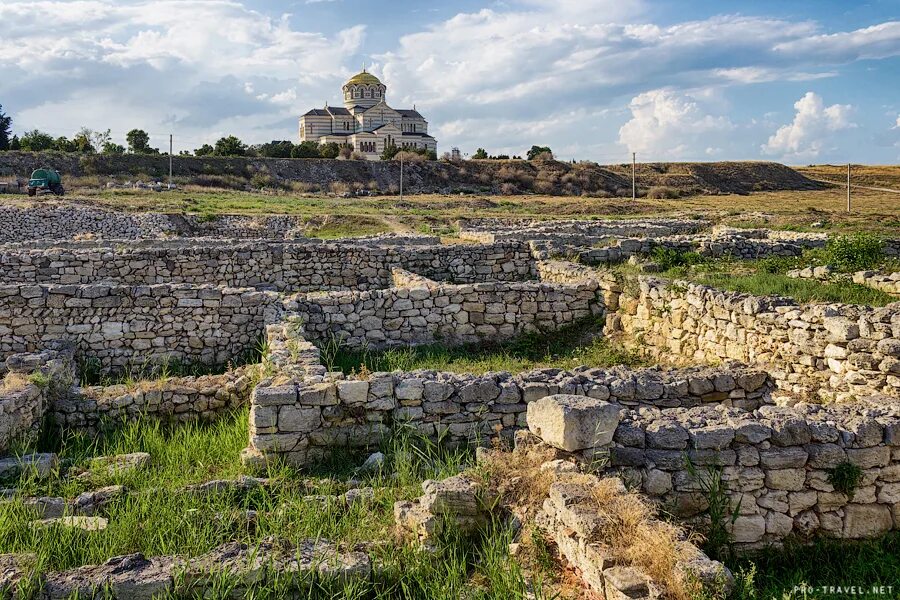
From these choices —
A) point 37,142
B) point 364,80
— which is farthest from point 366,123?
point 37,142

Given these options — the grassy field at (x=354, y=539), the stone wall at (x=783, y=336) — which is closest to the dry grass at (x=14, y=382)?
the grassy field at (x=354, y=539)

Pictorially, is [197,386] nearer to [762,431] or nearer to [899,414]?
[762,431]

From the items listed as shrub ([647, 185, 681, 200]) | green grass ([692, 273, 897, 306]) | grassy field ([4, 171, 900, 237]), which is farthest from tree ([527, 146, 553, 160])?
green grass ([692, 273, 897, 306])

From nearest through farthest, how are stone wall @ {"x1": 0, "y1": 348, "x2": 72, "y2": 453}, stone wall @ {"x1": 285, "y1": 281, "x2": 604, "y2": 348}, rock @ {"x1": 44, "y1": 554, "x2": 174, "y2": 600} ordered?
rock @ {"x1": 44, "y1": 554, "x2": 174, "y2": 600}, stone wall @ {"x1": 0, "y1": 348, "x2": 72, "y2": 453}, stone wall @ {"x1": 285, "y1": 281, "x2": 604, "y2": 348}

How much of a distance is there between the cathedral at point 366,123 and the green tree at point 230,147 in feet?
56.2

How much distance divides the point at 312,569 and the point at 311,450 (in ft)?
7.50

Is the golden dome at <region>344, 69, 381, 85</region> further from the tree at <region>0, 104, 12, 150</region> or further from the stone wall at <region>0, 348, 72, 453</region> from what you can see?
the stone wall at <region>0, 348, 72, 453</region>

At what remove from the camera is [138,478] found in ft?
20.0

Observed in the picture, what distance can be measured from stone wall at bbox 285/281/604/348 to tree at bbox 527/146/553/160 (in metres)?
80.0

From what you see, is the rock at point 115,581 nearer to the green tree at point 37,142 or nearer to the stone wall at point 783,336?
the stone wall at point 783,336

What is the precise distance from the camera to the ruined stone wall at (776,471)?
5168 millimetres

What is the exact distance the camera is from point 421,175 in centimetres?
7931

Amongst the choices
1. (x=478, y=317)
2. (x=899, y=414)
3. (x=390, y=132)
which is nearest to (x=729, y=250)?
(x=478, y=317)

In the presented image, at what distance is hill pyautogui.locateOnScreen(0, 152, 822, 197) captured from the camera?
6394 cm
